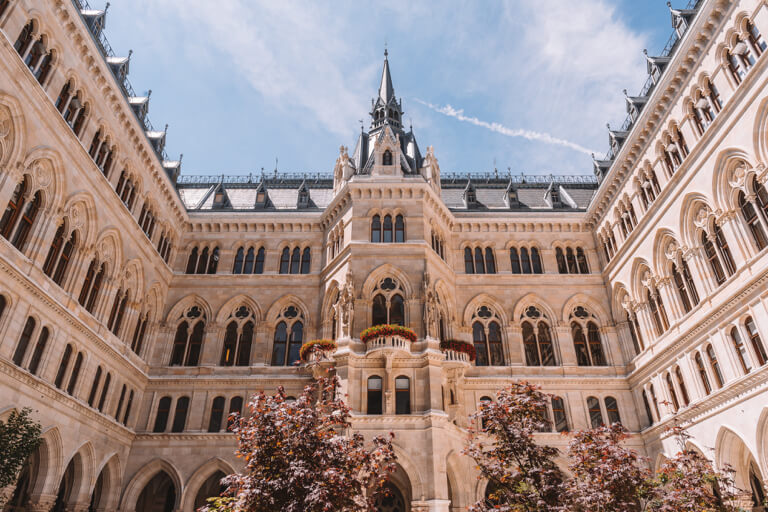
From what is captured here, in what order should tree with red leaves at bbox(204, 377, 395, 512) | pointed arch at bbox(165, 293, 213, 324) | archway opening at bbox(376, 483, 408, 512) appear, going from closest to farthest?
1. tree with red leaves at bbox(204, 377, 395, 512)
2. archway opening at bbox(376, 483, 408, 512)
3. pointed arch at bbox(165, 293, 213, 324)

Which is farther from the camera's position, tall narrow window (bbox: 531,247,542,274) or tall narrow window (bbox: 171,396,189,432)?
tall narrow window (bbox: 531,247,542,274)

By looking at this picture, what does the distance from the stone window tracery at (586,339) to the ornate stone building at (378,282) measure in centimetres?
13

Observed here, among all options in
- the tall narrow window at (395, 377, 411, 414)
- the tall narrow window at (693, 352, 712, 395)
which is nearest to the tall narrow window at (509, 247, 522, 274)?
the tall narrow window at (395, 377, 411, 414)

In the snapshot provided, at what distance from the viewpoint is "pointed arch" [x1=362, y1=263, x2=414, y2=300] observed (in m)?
26.9

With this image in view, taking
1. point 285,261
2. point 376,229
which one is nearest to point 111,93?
point 285,261

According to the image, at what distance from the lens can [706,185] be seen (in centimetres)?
2123

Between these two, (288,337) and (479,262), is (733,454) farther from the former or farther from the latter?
(288,337)

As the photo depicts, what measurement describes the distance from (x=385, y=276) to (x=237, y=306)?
354 inches

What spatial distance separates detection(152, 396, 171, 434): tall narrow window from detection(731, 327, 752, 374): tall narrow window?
25387 mm

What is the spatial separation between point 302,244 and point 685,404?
21.2 meters

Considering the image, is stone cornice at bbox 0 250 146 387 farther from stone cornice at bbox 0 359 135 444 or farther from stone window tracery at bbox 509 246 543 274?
stone window tracery at bbox 509 246 543 274

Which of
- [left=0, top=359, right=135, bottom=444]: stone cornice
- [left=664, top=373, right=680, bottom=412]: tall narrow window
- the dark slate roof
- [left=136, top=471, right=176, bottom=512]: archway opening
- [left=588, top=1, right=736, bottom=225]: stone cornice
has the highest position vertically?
the dark slate roof

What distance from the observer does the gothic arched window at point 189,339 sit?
94.7 feet

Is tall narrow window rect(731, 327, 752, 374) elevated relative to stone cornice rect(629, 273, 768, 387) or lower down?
lower down
